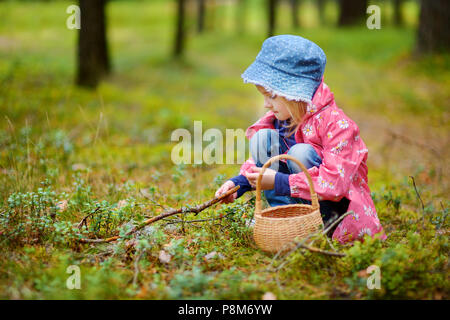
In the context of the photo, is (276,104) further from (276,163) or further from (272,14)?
(272,14)

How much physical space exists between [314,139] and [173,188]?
1419mm

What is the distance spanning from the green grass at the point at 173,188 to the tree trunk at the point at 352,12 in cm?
985

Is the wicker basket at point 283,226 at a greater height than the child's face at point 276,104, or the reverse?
the child's face at point 276,104

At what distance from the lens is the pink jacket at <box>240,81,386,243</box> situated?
2359 millimetres

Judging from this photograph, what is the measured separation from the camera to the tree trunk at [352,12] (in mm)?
19766

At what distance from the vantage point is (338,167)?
2.34 metres

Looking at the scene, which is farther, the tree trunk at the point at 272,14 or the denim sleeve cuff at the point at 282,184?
the tree trunk at the point at 272,14

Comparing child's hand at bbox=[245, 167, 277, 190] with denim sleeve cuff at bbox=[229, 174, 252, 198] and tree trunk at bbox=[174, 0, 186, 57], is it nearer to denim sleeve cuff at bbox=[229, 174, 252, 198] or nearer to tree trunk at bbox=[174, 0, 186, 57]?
denim sleeve cuff at bbox=[229, 174, 252, 198]

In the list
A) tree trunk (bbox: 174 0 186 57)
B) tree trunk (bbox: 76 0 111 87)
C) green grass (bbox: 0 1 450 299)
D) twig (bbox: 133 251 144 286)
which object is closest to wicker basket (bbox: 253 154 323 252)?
green grass (bbox: 0 1 450 299)

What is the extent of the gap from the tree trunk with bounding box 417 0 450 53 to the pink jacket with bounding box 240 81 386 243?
809 centimetres

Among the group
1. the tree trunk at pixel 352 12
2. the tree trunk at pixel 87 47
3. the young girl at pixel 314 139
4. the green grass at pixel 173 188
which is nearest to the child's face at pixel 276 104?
the young girl at pixel 314 139

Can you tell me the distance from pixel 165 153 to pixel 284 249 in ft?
8.73

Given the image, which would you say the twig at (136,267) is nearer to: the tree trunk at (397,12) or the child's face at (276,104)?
the child's face at (276,104)

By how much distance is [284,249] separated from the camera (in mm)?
2295
